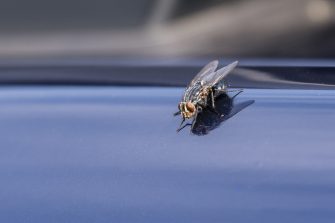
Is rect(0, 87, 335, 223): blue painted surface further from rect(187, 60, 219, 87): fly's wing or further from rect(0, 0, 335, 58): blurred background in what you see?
rect(0, 0, 335, 58): blurred background

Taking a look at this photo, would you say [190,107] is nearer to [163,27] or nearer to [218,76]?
[218,76]

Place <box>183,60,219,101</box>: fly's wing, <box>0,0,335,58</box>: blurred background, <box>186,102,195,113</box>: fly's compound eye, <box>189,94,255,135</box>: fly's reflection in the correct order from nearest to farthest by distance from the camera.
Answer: <box>189,94,255,135</box>: fly's reflection < <box>186,102,195,113</box>: fly's compound eye < <box>183,60,219,101</box>: fly's wing < <box>0,0,335,58</box>: blurred background

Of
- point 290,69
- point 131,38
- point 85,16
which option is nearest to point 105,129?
point 290,69

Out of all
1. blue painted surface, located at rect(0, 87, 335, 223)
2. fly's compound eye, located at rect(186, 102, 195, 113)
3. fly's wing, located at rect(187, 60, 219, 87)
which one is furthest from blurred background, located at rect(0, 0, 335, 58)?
blue painted surface, located at rect(0, 87, 335, 223)

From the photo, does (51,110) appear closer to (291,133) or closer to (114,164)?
(114,164)

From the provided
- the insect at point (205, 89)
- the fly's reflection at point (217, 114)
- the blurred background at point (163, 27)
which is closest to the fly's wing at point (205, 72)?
the insect at point (205, 89)
